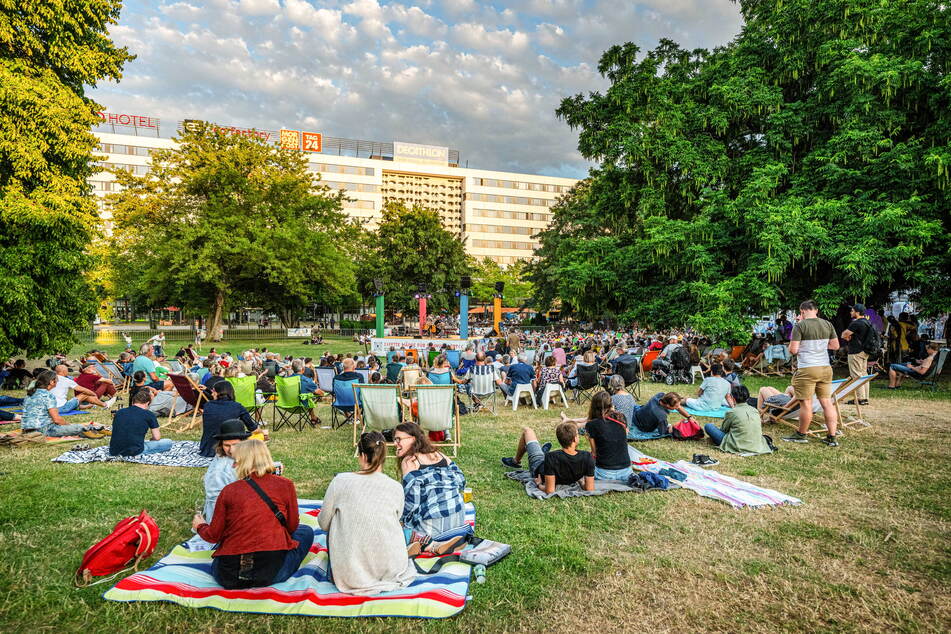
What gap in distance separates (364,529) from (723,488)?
13.1 ft

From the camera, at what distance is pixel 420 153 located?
270 feet

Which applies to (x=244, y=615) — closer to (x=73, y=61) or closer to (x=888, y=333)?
(x=73, y=61)

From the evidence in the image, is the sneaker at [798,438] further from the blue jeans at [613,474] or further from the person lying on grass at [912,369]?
the person lying on grass at [912,369]

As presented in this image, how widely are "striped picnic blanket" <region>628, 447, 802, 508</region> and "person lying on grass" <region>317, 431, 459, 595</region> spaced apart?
3418 millimetres

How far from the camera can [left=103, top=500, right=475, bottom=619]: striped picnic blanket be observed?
3.02 metres

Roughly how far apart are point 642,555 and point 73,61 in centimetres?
1539

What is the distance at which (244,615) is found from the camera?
3.04 metres

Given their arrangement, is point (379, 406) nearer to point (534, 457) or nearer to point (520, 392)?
point (534, 457)

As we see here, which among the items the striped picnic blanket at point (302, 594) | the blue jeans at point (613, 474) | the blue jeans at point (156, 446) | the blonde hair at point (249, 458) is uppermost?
the blonde hair at point (249, 458)

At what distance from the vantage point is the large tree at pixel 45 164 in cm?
1040

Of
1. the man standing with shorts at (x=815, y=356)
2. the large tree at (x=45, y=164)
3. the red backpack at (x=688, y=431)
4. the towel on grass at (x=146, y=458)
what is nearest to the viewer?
the towel on grass at (x=146, y=458)

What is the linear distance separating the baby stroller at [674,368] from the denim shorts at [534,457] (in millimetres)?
8989

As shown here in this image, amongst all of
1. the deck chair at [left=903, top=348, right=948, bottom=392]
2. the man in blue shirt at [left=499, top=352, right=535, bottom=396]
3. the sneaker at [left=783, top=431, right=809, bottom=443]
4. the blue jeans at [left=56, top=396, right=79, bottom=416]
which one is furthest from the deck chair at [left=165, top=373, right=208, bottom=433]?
the deck chair at [left=903, top=348, right=948, bottom=392]

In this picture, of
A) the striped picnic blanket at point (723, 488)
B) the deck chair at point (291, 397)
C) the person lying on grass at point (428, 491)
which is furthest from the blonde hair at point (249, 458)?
the deck chair at point (291, 397)
